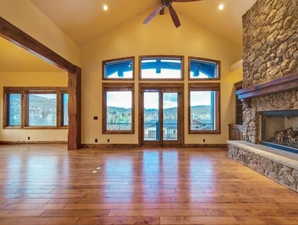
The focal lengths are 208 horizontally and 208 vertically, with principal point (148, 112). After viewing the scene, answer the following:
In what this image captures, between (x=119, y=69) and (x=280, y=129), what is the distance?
5.62 metres

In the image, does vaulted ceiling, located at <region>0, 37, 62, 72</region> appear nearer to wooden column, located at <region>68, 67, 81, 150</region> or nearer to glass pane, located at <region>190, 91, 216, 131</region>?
wooden column, located at <region>68, 67, 81, 150</region>

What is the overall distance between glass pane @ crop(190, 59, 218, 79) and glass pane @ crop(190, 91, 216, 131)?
0.61 m

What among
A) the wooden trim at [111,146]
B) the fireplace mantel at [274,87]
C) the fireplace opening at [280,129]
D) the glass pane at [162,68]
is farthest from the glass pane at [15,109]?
the fireplace opening at [280,129]

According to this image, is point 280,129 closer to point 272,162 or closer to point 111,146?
point 272,162

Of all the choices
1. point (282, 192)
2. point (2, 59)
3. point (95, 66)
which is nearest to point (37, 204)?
point (282, 192)

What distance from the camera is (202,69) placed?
313 inches

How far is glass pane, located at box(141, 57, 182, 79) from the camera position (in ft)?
25.9

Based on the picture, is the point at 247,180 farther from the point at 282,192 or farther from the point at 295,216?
the point at 295,216

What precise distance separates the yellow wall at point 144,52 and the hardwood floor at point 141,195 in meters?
2.87

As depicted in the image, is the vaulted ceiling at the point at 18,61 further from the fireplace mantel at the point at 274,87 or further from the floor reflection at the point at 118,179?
the fireplace mantel at the point at 274,87

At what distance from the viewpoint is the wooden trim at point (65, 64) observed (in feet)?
12.7

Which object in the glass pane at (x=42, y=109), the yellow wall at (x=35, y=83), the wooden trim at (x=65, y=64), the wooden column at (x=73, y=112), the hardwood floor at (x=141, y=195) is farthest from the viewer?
the glass pane at (x=42, y=109)

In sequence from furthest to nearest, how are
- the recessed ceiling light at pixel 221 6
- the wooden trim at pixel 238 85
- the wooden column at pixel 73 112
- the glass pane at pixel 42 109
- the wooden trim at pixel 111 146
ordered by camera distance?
the glass pane at pixel 42 109, the wooden trim at pixel 111 146, the wooden trim at pixel 238 85, the wooden column at pixel 73 112, the recessed ceiling light at pixel 221 6

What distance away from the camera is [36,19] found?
15.2 feet
